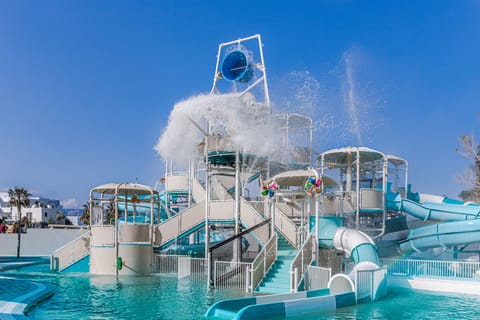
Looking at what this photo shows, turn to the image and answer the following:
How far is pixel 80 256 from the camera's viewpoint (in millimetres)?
26344

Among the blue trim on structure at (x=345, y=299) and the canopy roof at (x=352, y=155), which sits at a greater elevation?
the canopy roof at (x=352, y=155)

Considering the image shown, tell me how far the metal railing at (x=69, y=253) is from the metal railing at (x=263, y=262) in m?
11.7

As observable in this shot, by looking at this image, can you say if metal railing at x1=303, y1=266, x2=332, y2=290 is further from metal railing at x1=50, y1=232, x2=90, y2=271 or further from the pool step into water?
metal railing at x1=50, y1=232, x2=90, y2=271

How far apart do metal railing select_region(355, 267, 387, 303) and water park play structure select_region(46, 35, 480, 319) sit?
40 millimetres

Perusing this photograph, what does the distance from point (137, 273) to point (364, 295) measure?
41.9 ft

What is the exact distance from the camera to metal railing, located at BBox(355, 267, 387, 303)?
607 inches

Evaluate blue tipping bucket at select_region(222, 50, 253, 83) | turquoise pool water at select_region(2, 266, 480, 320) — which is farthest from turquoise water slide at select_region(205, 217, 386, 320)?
blue tipping bucket at select_region(222, 50, 253, 83)

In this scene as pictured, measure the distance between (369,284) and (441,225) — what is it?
8.01m

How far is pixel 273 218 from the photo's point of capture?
20.5 metres

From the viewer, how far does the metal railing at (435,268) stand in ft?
62.7

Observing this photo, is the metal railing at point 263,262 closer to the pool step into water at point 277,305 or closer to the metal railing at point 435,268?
the pool step into water at point 277,305

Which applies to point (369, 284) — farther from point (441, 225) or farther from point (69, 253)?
point (69, 253)

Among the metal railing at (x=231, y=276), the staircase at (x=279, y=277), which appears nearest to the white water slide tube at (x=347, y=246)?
the staircase at (x=279, y=277)

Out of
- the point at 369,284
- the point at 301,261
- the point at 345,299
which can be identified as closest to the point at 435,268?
the point at 369,284
